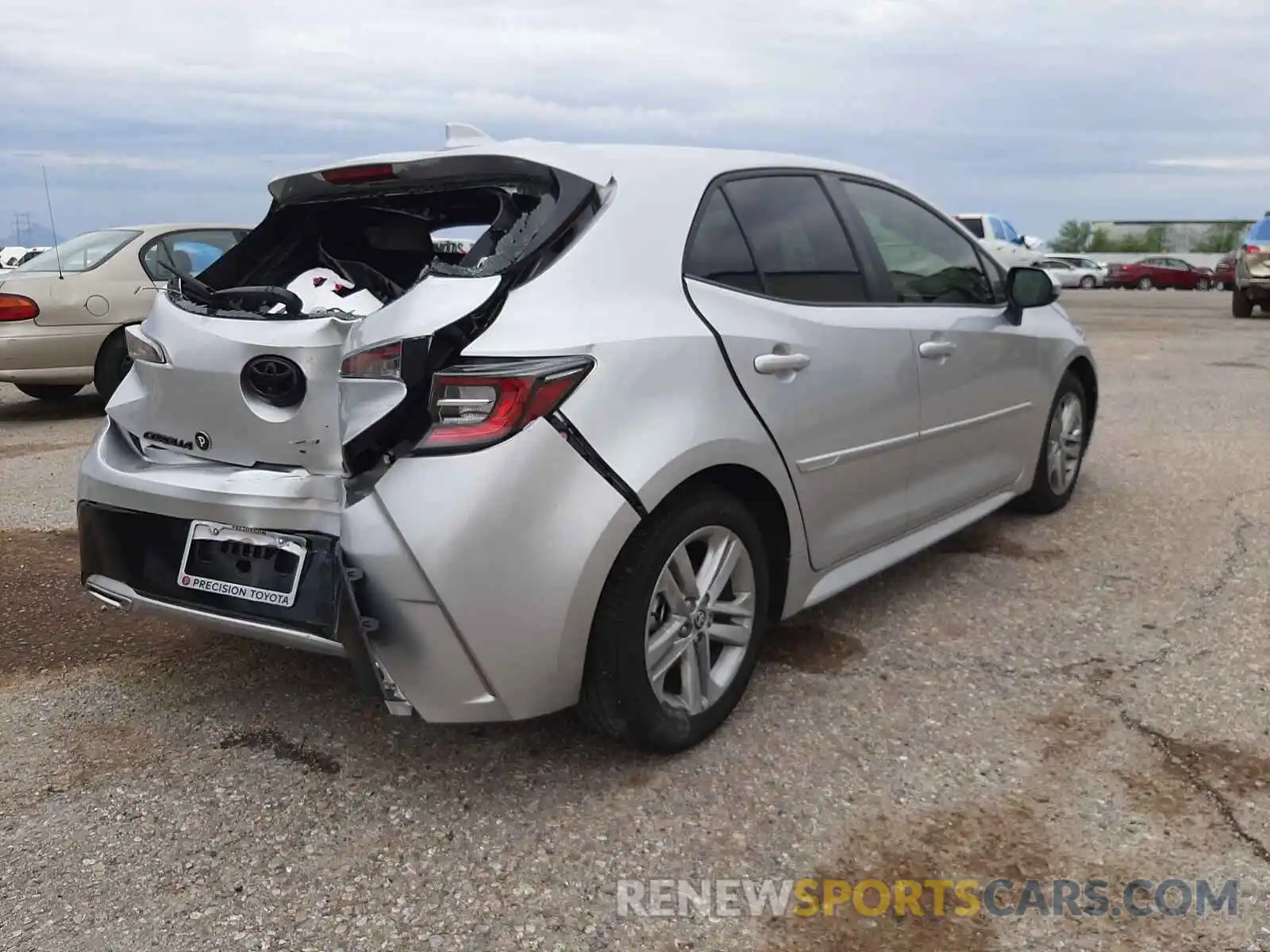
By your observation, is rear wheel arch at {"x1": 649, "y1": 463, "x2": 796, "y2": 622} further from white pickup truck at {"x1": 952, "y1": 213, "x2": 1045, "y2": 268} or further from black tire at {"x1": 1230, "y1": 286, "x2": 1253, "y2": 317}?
black tire at {"x1": 1230, "y1": 286, "x2": 1253, "y2": 317}

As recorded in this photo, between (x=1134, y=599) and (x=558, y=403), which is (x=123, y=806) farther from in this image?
(x=1134, y=599)

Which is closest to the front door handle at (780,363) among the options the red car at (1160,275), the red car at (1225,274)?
the red car at (1225,274)

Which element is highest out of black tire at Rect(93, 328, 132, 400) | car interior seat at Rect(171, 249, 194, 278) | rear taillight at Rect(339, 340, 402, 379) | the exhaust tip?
car interior seat at Rect(171, 249, 194, 278)

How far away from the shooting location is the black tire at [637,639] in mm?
2607

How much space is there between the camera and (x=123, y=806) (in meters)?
2.71

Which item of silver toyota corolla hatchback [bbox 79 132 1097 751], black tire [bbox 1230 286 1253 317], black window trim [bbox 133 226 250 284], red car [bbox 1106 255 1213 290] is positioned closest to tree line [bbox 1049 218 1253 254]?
red car [bbox 1106 255 1213 290]

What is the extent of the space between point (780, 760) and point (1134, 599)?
76.2 inches

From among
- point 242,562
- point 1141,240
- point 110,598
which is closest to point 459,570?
point 242,562

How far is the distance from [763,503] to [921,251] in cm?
143

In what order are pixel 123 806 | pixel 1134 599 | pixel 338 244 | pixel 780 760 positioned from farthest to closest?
pixel 1134 599 < pixel 338 244 < pixel 780 760 < pixel 123 806

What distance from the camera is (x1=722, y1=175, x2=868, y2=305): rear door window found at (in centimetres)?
318

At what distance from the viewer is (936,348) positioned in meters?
3.77

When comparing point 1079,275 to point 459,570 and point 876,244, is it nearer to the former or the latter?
point 876,244

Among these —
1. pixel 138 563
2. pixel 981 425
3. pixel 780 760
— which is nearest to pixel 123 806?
pixel 138 563
